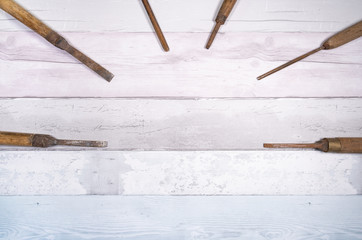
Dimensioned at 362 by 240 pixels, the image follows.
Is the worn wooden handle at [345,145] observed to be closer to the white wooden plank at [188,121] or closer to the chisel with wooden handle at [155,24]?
the white wooden plank at [188,121]

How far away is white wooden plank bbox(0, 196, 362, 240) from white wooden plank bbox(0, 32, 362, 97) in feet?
1.33

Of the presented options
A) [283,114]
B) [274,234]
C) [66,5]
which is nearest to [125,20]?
[66,5]

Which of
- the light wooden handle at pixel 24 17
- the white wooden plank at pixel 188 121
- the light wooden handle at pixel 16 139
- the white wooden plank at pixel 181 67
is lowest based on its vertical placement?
the light wooden handle at pixel 16 139

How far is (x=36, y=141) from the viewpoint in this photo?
34.0 inches

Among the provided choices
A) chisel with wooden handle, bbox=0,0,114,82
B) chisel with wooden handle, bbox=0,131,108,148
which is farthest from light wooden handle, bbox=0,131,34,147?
chisel with wooden handle, bbox=0,0,114,82

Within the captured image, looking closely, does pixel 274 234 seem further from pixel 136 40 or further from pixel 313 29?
pixel 136 40

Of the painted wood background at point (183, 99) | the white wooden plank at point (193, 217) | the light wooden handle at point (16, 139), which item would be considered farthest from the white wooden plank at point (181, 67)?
the white wooden plank at point (193, 217)

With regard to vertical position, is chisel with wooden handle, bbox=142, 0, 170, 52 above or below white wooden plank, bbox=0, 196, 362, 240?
above

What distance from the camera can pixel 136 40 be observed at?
964mm

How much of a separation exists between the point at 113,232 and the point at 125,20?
2.67 ft

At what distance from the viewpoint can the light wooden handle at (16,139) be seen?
869mm

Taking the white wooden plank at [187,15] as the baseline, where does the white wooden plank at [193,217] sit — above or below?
below

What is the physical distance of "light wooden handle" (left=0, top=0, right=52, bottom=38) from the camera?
88 centimetres

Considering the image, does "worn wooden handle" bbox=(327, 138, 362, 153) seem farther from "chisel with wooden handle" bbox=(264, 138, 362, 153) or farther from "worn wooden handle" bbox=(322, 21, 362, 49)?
"worn wooden handle" bbox=(322, 21, 362, 49)
